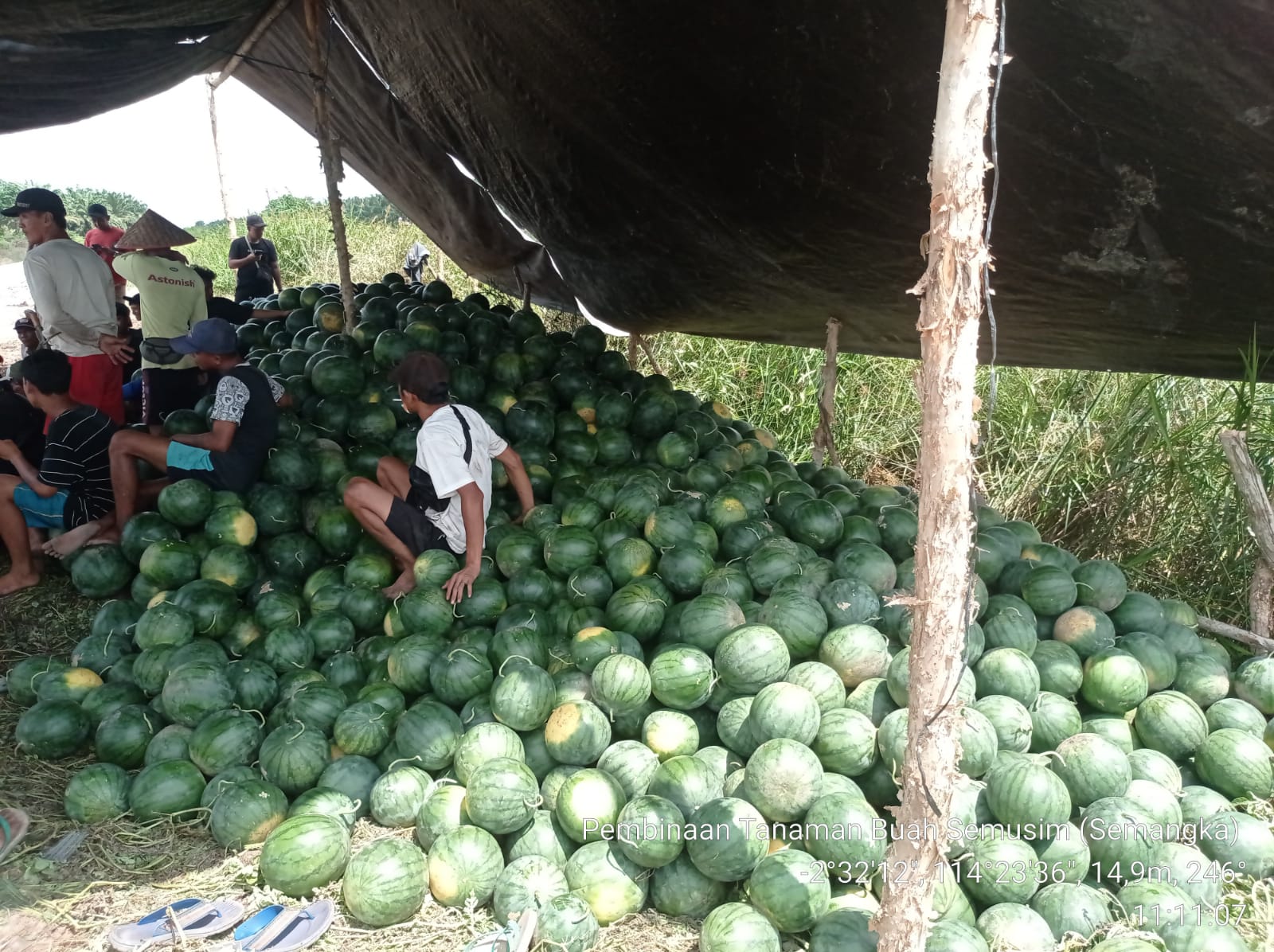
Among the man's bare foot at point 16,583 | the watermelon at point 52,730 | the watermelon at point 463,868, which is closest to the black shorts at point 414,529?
the watermelon at point 52,730

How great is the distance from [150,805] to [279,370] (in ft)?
11.2

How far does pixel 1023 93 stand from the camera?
275 cm

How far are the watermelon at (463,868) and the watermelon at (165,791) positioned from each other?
1077mm

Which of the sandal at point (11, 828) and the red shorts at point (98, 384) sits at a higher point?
the red shorts at point (98, 384)

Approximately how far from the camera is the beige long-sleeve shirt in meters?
5.75

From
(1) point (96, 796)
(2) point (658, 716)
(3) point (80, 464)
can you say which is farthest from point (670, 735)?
(3) point (80, 464)

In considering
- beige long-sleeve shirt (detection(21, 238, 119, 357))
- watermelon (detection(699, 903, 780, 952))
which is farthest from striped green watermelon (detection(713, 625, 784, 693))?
beige long-sleeve shirt (detection(21, 238, 119, 357))

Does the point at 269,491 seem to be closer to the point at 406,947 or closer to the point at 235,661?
the point at 235,661

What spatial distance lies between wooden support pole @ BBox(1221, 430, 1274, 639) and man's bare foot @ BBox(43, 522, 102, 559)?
6.02 meters

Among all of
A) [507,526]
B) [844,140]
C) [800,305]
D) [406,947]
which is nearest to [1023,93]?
[844,140]

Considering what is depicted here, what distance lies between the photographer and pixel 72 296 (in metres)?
5.87

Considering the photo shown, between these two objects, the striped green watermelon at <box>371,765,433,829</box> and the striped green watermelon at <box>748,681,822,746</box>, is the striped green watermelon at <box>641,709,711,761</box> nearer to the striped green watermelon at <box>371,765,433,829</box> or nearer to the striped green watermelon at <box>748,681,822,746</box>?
the striped green watermelon at <box>748,681,822,746</box>

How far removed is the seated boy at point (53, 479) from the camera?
481 centimetres

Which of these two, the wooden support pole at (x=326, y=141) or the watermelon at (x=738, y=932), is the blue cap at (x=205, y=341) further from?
the watermelon at (x=738, y=932)
